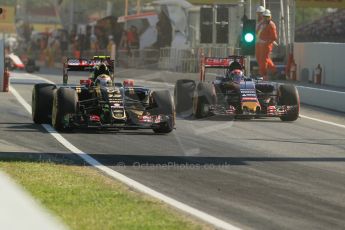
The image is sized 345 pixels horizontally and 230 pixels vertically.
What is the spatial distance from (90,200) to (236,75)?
10.3 meters

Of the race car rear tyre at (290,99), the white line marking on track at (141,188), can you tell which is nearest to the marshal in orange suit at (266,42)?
the race car rear tyre at (290,99)

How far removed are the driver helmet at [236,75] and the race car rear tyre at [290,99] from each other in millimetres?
822

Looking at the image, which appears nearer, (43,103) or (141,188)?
(141,188)

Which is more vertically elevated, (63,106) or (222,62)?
(222,62)

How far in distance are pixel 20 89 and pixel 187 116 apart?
8975 mm

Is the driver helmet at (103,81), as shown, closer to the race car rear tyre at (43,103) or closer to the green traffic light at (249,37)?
the race car rear tyre at (43,103)

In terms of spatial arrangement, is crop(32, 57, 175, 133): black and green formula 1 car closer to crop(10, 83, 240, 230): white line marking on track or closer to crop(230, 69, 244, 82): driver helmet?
crop(10, 83, 240, 230): white line marking on track

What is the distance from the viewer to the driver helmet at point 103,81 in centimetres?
1684

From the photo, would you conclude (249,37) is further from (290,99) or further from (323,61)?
(323,61)

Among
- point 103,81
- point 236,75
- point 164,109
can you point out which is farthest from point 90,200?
point 236,75

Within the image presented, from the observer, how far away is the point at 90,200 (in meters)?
9.55

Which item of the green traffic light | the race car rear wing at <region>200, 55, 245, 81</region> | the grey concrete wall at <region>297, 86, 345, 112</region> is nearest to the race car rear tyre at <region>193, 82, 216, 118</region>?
the race car rear wing at <region>200, 55, 245, 81</region>

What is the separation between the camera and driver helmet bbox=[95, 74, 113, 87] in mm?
16844

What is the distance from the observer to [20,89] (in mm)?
27875
